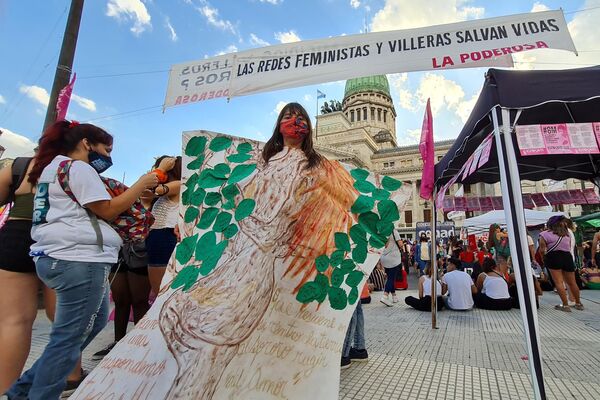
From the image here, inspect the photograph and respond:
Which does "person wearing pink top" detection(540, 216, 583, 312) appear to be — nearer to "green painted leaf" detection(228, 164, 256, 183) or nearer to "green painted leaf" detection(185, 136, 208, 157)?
"green painted leaf" detection(228, 164, 256, 183)

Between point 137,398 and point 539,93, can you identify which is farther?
point 539,93

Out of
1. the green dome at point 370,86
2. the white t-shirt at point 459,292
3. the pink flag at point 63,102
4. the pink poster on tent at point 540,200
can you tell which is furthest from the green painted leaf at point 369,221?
the green dome at point 370,86

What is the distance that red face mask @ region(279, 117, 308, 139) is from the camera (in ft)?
6.17

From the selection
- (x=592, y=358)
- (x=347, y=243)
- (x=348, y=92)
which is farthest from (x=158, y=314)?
(x=348, y=92)

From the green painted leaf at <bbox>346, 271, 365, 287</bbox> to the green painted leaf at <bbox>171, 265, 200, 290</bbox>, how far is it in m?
0.73

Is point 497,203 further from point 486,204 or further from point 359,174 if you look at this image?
point 359,174

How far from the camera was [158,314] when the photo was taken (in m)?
1.38

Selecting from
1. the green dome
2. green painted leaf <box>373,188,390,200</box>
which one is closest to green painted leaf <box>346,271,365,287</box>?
green painted leaf <box>373,188,390,200</box>

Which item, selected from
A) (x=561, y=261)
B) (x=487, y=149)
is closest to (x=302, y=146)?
(x=487, y=149)

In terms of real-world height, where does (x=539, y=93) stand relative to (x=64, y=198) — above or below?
above

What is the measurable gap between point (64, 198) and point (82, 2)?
16.8ft

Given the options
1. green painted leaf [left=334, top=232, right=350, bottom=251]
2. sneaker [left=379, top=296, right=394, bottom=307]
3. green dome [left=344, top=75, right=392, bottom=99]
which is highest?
green dome [left=344, top=75, right=392, bottom=99]

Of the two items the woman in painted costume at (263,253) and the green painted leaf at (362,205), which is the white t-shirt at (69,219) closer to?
the woman in painted costume at (263,253)

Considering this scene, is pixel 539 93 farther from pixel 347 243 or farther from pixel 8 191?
pixel 8 191
